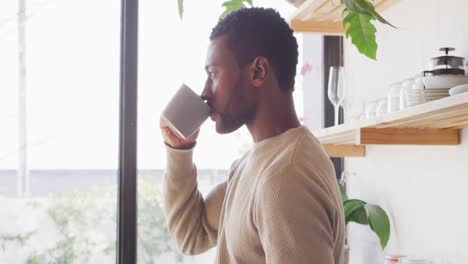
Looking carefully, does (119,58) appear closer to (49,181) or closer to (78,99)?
(78,99)

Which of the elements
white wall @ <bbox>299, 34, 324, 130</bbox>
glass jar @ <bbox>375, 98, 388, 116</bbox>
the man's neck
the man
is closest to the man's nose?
the man

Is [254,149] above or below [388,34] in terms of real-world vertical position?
below

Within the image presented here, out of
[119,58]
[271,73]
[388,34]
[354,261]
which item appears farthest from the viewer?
[119,58]

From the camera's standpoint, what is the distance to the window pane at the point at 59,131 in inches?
82.8

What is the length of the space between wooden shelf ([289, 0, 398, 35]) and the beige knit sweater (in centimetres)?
94

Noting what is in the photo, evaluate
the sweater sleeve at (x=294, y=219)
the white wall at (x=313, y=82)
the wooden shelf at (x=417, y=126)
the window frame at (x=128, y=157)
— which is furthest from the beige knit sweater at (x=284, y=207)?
the white wall at (x=313, y=82)

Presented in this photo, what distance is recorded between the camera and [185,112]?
3.51 ft

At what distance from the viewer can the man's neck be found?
955 millimetres

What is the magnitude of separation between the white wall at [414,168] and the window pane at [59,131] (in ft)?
2.99

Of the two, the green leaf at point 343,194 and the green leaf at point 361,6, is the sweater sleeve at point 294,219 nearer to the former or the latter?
the green leaf at point 361,6

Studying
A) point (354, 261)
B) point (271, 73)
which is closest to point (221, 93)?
point (271, 73)

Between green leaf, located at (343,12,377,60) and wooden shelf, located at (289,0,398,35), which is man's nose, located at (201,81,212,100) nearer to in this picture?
green leaf, located at (343,12,377,60)

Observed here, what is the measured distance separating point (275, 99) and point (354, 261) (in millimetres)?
1277

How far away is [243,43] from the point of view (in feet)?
3.18
